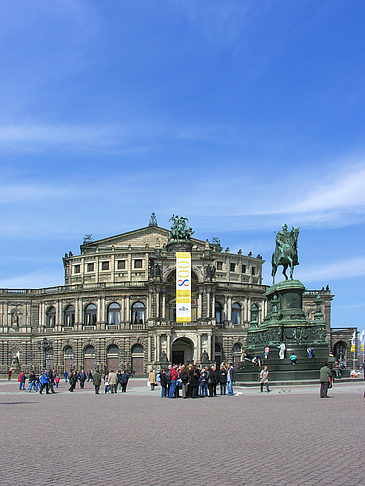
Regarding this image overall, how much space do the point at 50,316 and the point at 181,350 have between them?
21613 mm

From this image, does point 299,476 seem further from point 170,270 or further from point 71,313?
point 71,313

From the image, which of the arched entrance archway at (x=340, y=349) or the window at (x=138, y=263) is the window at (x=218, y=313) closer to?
the window at (x=138, y=263)

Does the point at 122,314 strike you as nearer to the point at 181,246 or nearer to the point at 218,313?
the point at 181,246

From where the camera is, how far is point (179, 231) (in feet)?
293

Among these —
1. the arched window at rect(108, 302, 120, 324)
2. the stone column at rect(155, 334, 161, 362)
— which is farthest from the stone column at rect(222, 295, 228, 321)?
the arched window at rect(108, 302, 120, 324)

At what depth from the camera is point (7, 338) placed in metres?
92.6

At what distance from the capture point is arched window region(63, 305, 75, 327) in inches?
3637

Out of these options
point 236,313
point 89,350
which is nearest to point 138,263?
point 89,350

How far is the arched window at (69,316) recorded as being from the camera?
92375mm

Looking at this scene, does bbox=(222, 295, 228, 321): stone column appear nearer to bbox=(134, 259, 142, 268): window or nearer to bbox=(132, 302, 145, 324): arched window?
bbox=(132, 302, 145, 324): arched window

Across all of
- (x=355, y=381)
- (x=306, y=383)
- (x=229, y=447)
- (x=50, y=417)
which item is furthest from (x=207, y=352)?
(x=229, y=447)

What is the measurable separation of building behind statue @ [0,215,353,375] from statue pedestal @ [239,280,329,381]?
4369cm

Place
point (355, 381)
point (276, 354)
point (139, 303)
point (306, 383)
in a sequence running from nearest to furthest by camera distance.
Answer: point (306, 383) < point (276, 354) < point (355, 381) < point (139, 303)

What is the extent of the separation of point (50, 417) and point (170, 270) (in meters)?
65.7
